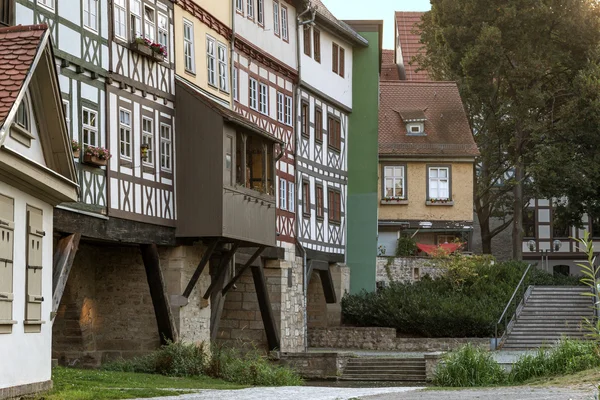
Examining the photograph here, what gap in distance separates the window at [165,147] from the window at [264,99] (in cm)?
742

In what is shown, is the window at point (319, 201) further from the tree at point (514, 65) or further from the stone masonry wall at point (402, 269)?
the tree at point (514, 65)

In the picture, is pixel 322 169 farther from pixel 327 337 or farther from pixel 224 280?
pixel 224 280

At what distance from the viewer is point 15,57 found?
56.0 feet

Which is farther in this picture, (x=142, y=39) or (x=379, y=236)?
(x=379, y=236)

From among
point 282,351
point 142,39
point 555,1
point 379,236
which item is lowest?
point 282,351

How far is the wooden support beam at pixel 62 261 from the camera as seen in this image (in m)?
23.9

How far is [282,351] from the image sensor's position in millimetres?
37812

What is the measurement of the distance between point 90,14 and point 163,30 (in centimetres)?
385

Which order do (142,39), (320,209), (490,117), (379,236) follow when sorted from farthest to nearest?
1. (490,117)
2. (379,236)
3. (320,209)
4. (142,39)

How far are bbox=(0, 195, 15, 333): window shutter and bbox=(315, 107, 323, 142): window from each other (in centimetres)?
2547

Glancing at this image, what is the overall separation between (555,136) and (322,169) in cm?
1456

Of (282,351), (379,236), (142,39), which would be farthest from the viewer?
(379,236)

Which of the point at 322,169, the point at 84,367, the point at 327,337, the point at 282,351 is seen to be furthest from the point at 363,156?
the point at 84,367

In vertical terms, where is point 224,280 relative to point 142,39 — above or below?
below
